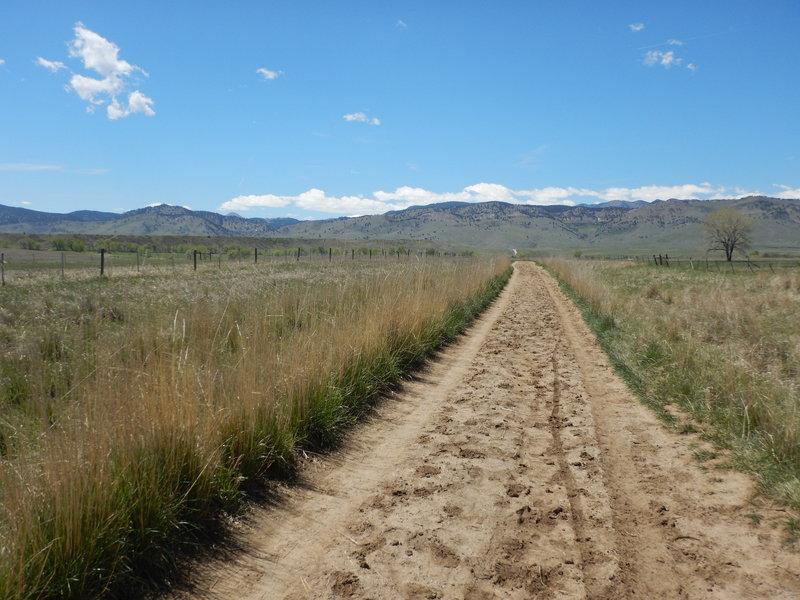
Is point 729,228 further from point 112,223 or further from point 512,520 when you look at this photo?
point 112,223

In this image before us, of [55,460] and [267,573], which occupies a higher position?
[55,460]

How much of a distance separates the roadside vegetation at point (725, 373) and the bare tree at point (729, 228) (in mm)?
84936

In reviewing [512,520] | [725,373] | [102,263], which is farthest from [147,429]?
[102,263]

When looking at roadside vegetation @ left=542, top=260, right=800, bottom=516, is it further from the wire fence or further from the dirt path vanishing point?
the wire fence

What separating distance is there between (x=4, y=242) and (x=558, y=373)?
54.9 m

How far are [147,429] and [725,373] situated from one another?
602 cm

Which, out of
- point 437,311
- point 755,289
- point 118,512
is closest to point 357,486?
point 118,512

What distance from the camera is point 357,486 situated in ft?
14.2

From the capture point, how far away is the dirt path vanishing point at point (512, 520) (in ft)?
9.94

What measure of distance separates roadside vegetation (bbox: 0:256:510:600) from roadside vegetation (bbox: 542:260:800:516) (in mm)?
3633

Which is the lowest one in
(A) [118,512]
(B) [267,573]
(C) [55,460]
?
(B) [267,573]

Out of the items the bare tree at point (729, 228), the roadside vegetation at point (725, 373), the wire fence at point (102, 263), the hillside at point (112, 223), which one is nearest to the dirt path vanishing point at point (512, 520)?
the roadside vegetation at point (725, 373)

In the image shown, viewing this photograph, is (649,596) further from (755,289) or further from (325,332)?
(755,289)

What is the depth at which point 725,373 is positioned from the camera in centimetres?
627
